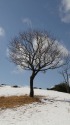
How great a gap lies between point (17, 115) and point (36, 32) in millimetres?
15858

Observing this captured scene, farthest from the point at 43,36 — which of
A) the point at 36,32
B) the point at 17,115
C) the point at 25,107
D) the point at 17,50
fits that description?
the point at 17,115

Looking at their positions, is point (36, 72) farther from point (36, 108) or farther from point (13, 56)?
point (36, 108)

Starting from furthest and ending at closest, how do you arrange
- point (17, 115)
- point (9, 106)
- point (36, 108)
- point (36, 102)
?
point (36, 102)
point (9, 106)
point (36, 108)
point (17, 115)

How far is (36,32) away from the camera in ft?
121

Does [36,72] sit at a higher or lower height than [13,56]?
lower

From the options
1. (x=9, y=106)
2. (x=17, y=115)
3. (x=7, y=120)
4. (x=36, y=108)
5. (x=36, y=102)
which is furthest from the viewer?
(x=36, y=102)

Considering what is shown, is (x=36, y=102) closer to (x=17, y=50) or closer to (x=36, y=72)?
(x=36, y=72)

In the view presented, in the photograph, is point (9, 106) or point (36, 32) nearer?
point (9, 106)

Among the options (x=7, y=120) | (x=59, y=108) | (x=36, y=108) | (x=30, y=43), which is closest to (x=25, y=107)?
(x=36, y=108)

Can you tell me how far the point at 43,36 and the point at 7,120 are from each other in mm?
17857

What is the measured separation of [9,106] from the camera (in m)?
28.2

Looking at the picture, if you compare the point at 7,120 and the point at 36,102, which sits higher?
the point at 36,102

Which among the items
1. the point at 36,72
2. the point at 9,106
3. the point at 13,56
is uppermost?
the point at 13,56

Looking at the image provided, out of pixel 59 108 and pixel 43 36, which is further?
pixel 43 36
